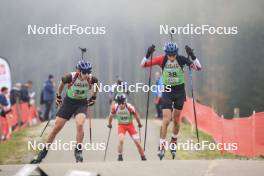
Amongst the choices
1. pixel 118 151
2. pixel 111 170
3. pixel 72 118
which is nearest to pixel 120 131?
pixel 118 151

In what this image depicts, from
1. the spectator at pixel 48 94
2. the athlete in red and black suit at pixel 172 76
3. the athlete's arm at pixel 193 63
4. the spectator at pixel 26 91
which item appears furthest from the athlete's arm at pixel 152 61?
the spectator at pixel 26 91

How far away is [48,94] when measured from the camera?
12039mm

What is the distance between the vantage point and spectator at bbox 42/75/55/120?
1180 centimetres

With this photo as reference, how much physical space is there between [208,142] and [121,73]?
6.48 ft

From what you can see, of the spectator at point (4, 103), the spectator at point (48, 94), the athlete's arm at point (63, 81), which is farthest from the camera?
the spectator at point (4, 103)

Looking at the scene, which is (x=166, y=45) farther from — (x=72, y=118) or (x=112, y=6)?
(x=72, y=118)

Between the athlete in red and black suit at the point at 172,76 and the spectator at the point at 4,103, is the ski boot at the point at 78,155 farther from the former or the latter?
the spectator at the point at 4,103

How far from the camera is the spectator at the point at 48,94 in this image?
1180 cm

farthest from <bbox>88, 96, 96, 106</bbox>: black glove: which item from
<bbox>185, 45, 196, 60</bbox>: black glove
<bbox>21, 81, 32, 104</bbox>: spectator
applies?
<bbox>185, 45, 196, 60</bbox>: black glove

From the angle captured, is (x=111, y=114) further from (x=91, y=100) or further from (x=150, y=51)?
(x=150, y=51)

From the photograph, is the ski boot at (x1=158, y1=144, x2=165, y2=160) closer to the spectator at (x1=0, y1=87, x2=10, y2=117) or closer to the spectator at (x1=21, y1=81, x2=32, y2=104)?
the spectator at (x1=21, y1=81, x2=32, y2=104)

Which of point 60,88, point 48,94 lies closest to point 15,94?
point 48,94

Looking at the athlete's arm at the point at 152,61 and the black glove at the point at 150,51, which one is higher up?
the black glove at the point at 150,51

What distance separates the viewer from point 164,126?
11648mm
